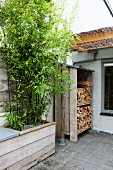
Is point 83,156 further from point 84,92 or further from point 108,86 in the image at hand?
point 108,86

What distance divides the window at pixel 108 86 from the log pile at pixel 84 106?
48cm

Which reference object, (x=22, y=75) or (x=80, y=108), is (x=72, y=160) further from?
(x=22, y=75)

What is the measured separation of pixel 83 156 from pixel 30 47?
7.12ft

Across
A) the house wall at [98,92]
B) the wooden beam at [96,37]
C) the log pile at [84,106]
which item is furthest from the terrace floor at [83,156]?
the wooden beam at [96,37]

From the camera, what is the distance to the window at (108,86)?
431 centimetres

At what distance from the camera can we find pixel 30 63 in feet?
8.11

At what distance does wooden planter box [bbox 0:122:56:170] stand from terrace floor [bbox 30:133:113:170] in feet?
0.47

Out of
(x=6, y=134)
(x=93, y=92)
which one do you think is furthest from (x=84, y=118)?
(x=6, y=134)

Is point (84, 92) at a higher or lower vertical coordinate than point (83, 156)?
higher

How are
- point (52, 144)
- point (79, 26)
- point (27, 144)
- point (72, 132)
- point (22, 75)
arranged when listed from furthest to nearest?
point (79, 26) < point (72, 132) < point (52, 144) < point (22, 75) < point (27, 144)

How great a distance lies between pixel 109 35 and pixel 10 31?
181 centimetres

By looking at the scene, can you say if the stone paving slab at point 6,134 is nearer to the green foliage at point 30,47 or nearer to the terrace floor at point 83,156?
the green foliage at point 30,47

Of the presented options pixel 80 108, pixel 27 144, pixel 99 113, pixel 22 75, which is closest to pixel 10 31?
pixel 22 75

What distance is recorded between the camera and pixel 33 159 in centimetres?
249
